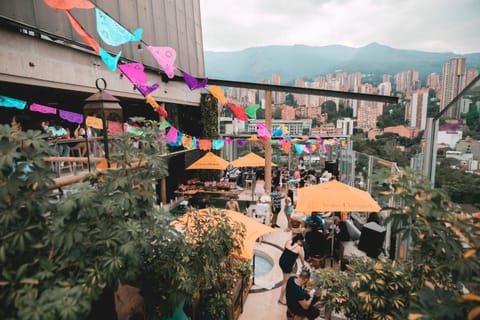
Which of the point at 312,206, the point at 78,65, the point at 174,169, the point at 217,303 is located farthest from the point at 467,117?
the point at 174,169

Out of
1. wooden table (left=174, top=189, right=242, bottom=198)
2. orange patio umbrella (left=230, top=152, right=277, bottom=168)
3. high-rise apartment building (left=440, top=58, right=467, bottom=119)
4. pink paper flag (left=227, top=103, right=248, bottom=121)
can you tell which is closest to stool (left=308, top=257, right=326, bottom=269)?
high-rise apartment building (left=440, top=58, right=467, bottom=119)

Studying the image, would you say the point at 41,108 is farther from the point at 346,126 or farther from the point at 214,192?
the point at 346,126

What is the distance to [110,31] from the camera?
4.03m

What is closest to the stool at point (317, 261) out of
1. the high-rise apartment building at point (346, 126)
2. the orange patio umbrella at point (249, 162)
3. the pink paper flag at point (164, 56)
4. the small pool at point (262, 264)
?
the small pool at point (262, 264)

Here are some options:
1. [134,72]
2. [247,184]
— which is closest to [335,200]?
[134,72]

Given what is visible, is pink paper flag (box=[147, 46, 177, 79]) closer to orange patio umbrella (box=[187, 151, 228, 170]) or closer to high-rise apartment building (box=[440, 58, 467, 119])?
high-rise apartment building (box=[440, 58, 467, 119])

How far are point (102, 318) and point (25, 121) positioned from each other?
35.2 feet

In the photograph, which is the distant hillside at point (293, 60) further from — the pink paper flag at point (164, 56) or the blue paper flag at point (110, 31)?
the blue paper flag at point (110, 31)

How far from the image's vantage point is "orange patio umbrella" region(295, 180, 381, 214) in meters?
5.64

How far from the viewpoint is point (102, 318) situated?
8.78 feet

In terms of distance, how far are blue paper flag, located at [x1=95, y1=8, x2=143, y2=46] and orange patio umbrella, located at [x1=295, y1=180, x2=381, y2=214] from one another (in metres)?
4.83

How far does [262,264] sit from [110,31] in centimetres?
664

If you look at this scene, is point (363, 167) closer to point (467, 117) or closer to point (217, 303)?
point (467, 117)

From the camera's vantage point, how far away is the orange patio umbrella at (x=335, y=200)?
564 cm
